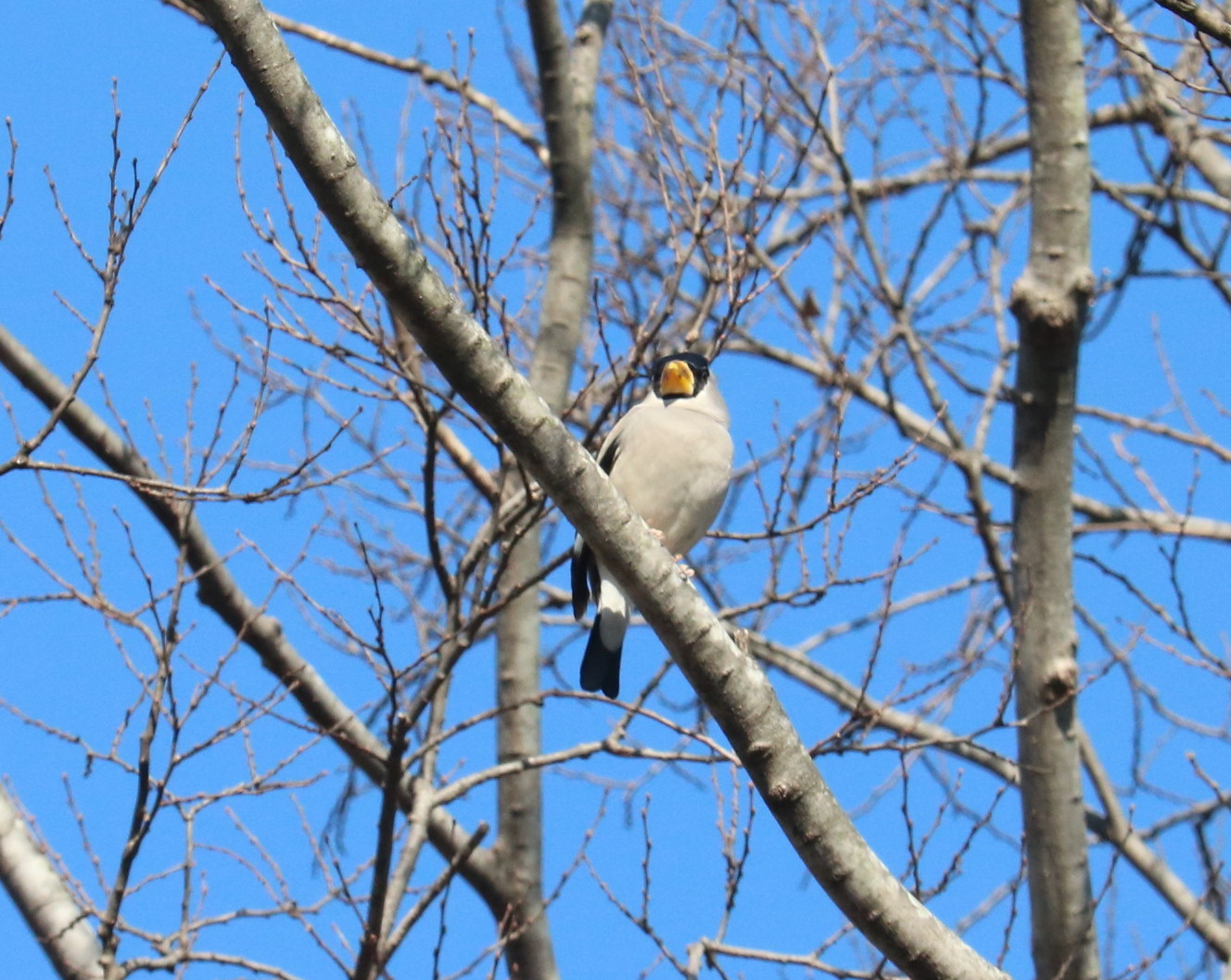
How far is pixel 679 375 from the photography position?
4789 mm

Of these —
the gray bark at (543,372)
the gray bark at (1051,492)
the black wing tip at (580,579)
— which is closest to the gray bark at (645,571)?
the gray bark at (1051,492)

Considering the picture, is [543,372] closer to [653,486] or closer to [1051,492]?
[653,486]

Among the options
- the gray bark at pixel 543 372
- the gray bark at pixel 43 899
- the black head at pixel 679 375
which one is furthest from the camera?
the gray bark at pixel 543 372

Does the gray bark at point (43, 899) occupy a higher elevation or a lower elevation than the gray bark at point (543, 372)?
lower

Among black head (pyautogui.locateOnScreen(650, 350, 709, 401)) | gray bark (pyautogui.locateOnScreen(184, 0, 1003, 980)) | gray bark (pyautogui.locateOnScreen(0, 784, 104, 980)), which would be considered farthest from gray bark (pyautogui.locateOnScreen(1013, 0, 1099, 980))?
gray bark (pyautogui.locateOnScreen(0, 784, 104, 980))

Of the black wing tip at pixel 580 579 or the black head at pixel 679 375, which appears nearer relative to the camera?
the black wing tip at pixel 580 579

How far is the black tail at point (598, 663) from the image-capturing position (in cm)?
431

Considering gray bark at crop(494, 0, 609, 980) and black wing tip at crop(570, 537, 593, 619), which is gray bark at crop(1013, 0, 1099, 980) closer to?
black wing tip at crop(570, 537, 593, 619)

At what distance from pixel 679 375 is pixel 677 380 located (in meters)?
0.02

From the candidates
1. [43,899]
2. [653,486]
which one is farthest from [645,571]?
[43,899]

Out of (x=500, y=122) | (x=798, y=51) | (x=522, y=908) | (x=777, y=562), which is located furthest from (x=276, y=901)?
(x=798, y=51)

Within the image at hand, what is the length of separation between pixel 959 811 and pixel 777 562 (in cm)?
240

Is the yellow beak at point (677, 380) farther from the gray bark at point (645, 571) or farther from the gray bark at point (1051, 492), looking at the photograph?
the gray bark at point (645, 571)

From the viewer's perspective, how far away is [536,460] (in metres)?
2.54
